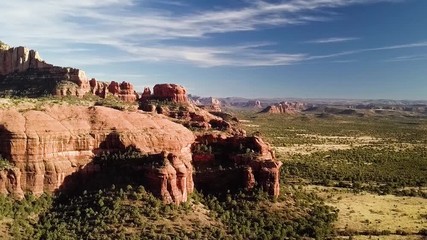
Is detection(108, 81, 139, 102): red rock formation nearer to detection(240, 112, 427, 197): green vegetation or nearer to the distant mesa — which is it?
the distant mesa

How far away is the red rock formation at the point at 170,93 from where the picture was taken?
5354 inches

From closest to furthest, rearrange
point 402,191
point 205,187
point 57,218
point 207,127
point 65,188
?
point 57,218
point 65,188
point 205,187
point 207,127
point 402,191

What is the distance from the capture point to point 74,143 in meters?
76.1

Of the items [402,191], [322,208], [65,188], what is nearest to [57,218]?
[65,188]

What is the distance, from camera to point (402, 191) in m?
114

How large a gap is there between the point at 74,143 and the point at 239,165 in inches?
1057

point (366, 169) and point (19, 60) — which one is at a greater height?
point (19, 60)

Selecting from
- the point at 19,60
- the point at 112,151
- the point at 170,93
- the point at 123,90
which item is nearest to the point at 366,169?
the point at 170,93

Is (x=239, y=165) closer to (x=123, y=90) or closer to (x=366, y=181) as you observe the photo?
(x=366, y=181)

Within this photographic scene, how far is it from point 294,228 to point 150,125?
28.5 metres

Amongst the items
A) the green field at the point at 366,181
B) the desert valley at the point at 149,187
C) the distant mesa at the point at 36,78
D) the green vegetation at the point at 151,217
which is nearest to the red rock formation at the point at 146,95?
the distant mesa at the point at 36,78

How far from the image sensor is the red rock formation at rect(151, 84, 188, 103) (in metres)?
136

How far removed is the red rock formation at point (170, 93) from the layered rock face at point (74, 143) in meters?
47.4

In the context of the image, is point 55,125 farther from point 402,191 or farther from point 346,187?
point 402,191
